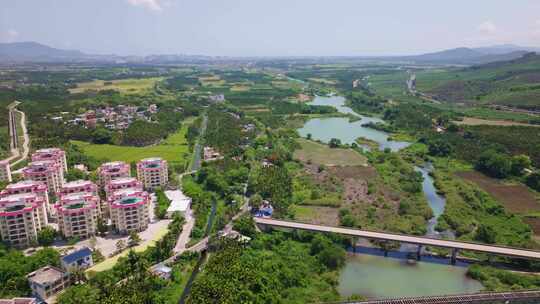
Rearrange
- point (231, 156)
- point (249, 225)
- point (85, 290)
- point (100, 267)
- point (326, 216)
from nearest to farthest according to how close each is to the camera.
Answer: point (85, 290)
point (100, 267)
point (249, 225)
point (326, 216)
point (231, 156)

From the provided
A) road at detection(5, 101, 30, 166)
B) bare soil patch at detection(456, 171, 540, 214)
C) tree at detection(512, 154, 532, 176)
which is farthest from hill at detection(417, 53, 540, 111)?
road at detection(5, 101, 30, 166)

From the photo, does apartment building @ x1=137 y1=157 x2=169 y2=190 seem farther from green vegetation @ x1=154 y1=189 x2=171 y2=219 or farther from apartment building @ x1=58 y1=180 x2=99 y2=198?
apartment building @ x1=58 y1=180 x2=99 y2=198

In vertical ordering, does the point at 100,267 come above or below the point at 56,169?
below

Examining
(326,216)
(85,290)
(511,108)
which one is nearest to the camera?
(85,290)

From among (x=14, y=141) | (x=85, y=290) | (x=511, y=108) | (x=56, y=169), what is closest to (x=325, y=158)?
(x=56, y=169)

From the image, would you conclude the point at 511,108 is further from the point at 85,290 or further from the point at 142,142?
the point at 85,290

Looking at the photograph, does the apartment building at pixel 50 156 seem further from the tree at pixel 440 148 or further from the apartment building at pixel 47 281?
the tree at pixel 440 148

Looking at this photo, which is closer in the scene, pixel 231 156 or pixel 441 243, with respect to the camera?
pixel 441 243
